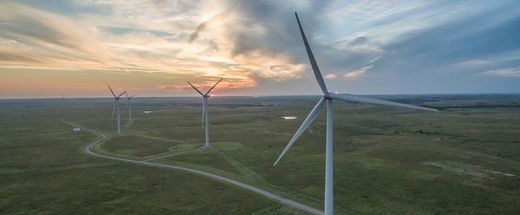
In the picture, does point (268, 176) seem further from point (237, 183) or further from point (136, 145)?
point (136, 145)

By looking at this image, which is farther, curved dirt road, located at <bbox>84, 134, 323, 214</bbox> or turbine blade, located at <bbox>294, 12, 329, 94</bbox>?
curved dirt road, located at <bbox>84, 134, 323, 214</bbox>

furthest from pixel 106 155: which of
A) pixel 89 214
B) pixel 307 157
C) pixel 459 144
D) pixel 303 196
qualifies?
pixel 459 144

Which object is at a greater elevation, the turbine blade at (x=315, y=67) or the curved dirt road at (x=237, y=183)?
the turbine blade at (x=315, y=67)

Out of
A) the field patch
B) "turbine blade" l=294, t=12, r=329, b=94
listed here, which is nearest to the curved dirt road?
the field patch

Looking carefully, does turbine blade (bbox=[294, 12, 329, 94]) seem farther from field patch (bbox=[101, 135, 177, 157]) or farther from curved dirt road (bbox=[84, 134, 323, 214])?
field patch (bbox=[101, 135, 177, 157])

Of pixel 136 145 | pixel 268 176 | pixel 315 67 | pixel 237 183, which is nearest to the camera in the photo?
pixel 315 67

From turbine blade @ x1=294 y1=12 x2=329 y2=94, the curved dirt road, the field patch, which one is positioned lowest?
the curved dirt road

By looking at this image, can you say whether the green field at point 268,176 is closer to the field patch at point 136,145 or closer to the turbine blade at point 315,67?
the field patch at point 136,145

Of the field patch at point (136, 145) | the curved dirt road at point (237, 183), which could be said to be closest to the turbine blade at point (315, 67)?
the curved dirt road at point (237, 183)

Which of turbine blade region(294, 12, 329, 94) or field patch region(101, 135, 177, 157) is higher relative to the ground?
turbine blade region(294, 12, 329, 94)

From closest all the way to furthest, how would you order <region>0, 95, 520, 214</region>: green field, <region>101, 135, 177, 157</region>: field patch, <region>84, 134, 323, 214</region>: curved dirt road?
<region>84, 134, 323, 214</region>: curved dirt road → <region>0, 95, 520, 214</region>: green field → <region>101, 135, 177, 157</region>: field patch

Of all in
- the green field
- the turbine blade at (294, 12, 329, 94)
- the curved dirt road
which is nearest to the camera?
the turbine blade at (294, 12, 329, 94)

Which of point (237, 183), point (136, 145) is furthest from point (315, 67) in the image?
point (136, 145)
